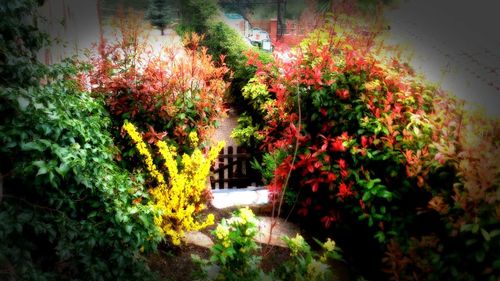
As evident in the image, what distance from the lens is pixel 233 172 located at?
4.43 metres

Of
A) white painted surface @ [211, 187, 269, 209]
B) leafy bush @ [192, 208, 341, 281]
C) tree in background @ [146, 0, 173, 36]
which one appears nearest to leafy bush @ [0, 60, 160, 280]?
leafy bush @ [192, 208, 341, 281]

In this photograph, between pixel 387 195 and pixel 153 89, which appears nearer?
pixel 387 195

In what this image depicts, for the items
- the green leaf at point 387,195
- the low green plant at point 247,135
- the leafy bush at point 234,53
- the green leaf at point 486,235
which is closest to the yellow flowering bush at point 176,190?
the green leaf at point 387,195

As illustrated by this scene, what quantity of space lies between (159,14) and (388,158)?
3807 millimetres

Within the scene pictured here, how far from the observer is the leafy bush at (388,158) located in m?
1.58

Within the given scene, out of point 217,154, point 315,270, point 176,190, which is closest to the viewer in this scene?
point 315,270

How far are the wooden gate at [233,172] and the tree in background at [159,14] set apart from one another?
1.95 m

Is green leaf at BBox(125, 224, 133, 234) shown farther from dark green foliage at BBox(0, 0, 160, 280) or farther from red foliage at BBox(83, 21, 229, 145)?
red foliage at BBox(83, 21, 229, 145)

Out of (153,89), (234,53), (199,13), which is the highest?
(199,13)

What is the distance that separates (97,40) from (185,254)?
2285mm

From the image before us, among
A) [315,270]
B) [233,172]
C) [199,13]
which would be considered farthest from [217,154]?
[199,13]

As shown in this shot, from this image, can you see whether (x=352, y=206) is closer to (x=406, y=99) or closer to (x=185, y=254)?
(x=406, y=99)

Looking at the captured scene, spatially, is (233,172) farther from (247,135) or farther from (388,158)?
(388,158)

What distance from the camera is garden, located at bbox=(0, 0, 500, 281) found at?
159 centimetres
